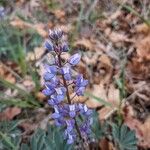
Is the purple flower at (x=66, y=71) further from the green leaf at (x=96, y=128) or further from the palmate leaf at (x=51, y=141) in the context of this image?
the green leaf at (x=96, y=128)

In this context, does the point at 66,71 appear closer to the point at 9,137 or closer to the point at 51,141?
the point at 51,141

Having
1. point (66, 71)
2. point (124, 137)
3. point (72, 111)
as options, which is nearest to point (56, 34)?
point (66, 71)

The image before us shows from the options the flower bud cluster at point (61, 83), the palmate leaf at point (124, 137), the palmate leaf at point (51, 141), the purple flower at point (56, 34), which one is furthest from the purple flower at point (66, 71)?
the palmate leaf at point (124, 137)

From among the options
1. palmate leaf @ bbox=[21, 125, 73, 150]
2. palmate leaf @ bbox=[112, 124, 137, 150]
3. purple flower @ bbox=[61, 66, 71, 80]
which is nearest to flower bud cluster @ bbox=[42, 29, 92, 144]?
purple flower @ bbox=[61, 66, 71, 80]

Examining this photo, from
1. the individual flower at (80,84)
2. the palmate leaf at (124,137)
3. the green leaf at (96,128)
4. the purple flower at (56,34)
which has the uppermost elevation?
the purple flower at (56,34)

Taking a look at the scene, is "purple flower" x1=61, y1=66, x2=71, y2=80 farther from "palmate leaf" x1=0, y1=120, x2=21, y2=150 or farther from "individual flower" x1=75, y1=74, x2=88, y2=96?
"palmate leaf" x1=0, y1=120, x2=21, y2=150

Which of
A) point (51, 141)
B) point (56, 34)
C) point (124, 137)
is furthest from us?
point (124, 137)

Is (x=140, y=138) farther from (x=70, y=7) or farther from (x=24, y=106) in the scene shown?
(x=70, y=7)

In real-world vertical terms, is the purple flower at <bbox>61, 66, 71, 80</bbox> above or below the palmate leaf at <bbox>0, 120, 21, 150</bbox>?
above

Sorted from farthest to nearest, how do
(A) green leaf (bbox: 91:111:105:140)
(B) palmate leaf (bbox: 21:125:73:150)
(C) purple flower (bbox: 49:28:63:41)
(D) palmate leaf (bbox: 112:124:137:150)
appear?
(A) green leaf (bbox: 91:111:105:140), (D) palmate leaf (bbox: 112:124:137:150), (B) palmate leaf (bbox: 21:125:73:150), (C) purple flower (bbox: 49:28:63:41)

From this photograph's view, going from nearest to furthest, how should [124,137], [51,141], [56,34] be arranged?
[56,34], [51,141], [124,137]
